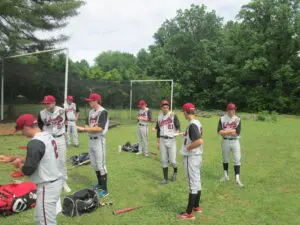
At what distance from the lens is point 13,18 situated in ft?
61.0

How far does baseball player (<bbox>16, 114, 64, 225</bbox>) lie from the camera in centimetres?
360

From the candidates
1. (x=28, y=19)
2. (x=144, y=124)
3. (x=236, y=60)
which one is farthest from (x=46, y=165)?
(x=236, y=60)

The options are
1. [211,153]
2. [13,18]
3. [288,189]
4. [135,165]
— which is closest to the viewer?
[288,189]

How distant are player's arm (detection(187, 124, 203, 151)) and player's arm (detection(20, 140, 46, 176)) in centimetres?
275

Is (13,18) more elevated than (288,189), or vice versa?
(13,18)

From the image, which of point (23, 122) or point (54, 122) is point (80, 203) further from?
point (23, 122)

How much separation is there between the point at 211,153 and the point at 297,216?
20.1 feet

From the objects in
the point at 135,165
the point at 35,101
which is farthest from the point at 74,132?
the point at 35,101

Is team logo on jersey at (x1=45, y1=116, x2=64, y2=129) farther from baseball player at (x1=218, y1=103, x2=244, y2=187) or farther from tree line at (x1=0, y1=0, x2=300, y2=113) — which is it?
tree line at (x1=0, y1=0, x2=300, y2=113)

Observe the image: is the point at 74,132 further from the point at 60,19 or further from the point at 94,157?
the point at 60,19

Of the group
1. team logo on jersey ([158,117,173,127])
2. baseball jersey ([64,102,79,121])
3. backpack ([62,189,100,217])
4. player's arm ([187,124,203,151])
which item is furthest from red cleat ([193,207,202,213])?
baseball jersey ([64,102,79,121])

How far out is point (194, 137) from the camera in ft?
17.6

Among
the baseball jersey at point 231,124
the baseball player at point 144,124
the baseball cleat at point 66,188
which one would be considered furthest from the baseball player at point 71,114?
the baseball jersey at point 231,124

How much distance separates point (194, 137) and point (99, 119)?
2157 mm
